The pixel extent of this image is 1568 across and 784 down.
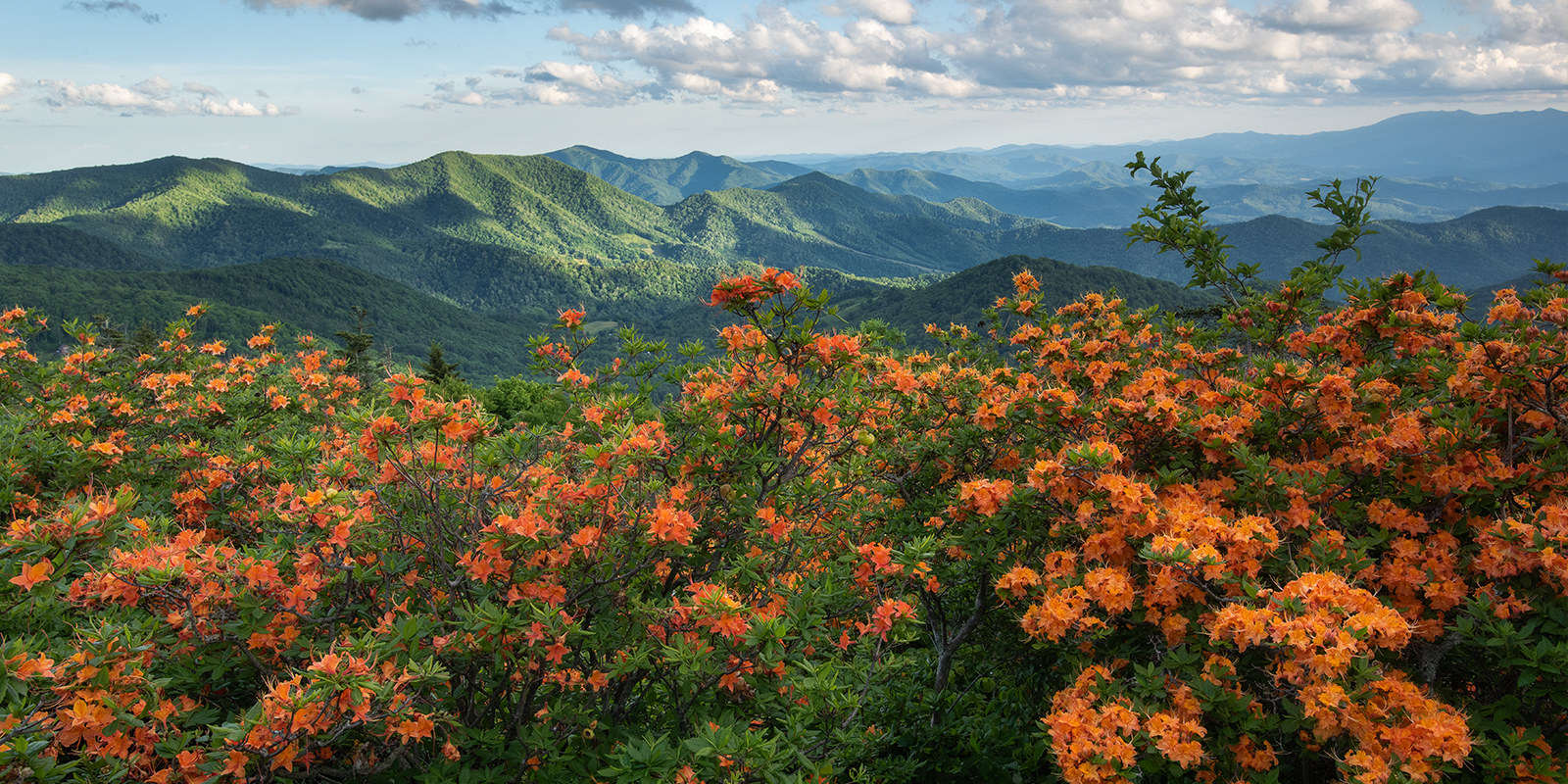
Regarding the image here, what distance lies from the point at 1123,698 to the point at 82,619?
17.0ft

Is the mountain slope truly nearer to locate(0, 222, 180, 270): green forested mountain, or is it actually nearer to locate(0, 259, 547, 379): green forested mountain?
locate(0, 259, 547, 379): green forested mountain

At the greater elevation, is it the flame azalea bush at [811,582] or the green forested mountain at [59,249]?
the green forested mountain at [59,249]

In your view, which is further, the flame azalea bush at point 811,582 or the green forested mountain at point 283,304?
the green forested mountain at point 283,304

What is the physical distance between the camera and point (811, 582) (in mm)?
4098

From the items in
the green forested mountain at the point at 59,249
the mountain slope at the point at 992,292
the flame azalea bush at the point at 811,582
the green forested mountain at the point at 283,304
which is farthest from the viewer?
the green forested mountain at the point at 59,249

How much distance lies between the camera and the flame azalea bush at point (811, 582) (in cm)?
278

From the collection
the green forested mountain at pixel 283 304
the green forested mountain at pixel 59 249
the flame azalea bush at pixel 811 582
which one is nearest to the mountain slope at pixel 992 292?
the green forested mountain at pixel 283 304

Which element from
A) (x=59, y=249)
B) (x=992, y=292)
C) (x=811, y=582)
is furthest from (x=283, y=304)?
(x=811, y=582)

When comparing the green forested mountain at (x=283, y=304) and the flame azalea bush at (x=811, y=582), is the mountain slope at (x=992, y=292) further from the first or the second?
the flame azalea bush at (x=811, y=582)

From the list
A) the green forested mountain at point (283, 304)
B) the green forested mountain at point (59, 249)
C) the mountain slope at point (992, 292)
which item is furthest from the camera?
the green forested mountain at point (59, 249)

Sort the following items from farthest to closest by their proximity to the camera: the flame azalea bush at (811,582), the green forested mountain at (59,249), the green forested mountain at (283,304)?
1. the green forested mountain at (59,249)
2. the green forested mountain at (283,304)
3. the flame azalea bush at (811,582)

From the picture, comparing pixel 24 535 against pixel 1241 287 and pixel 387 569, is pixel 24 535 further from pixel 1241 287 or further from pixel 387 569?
pixel 1241 287

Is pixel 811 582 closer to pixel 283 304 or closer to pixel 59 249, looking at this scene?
pixel 283 304

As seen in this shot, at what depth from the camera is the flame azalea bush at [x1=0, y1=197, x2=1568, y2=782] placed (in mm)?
2783
